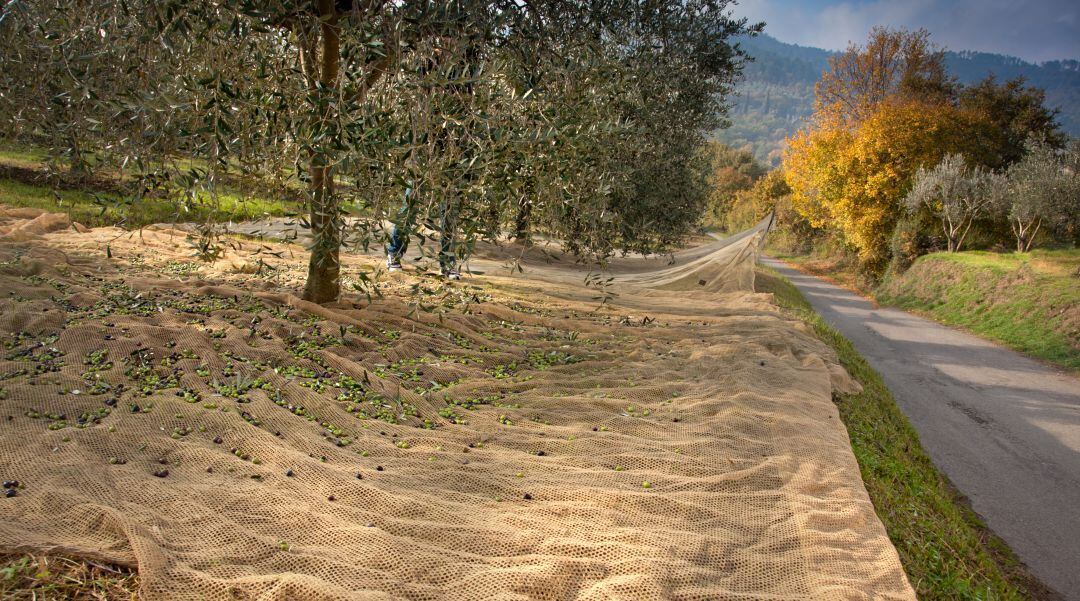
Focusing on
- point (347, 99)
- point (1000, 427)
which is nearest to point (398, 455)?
point (347, 99)

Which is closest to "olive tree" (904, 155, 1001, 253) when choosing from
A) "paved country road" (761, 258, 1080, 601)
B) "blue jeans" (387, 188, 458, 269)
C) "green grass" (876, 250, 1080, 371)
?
"green grass" (876, 250, 1080, 371)

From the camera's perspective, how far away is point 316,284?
24.9ft

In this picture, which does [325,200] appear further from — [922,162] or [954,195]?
[922,162]

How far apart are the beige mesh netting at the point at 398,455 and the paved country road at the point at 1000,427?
1.96 meters

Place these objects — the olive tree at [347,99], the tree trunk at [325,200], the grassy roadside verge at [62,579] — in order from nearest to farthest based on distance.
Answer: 1. the grassy roadside verge at [62,579]
2. the olive tree at [347,99]
3. the tree trunk at [325,200]

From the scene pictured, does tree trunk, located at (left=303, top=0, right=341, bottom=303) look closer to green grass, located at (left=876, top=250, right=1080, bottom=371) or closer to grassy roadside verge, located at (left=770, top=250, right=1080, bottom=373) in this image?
grassy roadside verge, located at (left=770, top=250, right=1080, bottom=373)

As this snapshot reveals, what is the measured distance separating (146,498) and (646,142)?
26.8ft

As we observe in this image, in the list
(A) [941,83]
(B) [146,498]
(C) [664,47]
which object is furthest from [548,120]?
(A) [941,83]

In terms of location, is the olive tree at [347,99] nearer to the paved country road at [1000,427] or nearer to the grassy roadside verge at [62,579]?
the grassy roadside verge at [62,579]

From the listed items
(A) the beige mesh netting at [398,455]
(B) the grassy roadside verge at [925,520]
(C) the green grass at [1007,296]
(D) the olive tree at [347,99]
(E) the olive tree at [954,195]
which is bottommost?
(B) the grassy roadside verge at [925,520]

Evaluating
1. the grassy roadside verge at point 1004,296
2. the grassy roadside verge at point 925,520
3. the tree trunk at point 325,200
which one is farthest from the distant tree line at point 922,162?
the tree trunk at point 325,200

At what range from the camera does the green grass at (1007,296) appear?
43.5ft

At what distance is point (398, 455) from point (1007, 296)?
702 inches

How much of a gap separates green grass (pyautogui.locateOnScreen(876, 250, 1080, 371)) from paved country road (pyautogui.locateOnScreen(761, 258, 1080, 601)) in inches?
29.5
